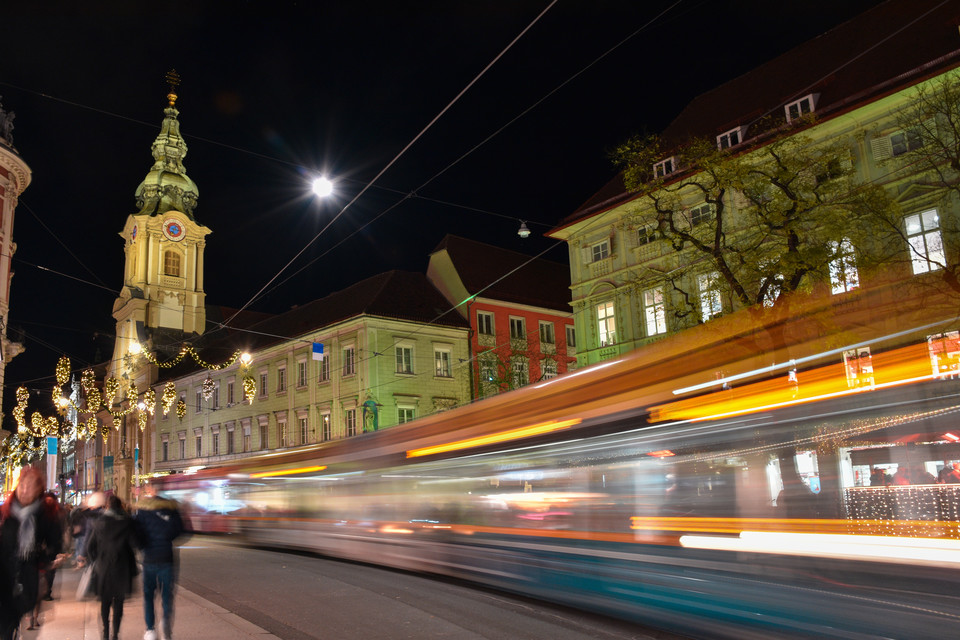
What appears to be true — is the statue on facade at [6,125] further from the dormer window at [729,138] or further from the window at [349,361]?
the dormer window at [729,138]

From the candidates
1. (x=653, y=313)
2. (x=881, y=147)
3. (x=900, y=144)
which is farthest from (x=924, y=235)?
(x=653, y=313)

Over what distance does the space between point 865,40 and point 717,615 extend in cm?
2925

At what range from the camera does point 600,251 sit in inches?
1438

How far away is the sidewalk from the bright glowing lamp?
10080mm

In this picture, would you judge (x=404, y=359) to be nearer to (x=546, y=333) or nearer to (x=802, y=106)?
(x=546, y=333)

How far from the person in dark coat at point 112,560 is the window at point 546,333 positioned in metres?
43.5

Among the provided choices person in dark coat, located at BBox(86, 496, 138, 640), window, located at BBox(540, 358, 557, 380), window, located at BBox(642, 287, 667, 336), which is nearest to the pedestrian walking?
person in dark coat, located at BBox(86, 496, 138, 640)

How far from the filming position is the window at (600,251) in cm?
3606

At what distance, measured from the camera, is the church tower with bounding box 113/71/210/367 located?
223ft

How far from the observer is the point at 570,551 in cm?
945

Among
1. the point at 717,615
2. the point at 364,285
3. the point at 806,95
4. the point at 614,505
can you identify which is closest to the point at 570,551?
the point at 614,505

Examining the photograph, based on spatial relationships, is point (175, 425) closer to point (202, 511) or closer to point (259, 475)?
point (202, 511)

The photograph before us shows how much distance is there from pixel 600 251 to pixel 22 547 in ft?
103

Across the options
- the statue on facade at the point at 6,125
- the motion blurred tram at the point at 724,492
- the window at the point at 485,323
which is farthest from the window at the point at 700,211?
the statue on facade at the point at 6,125
